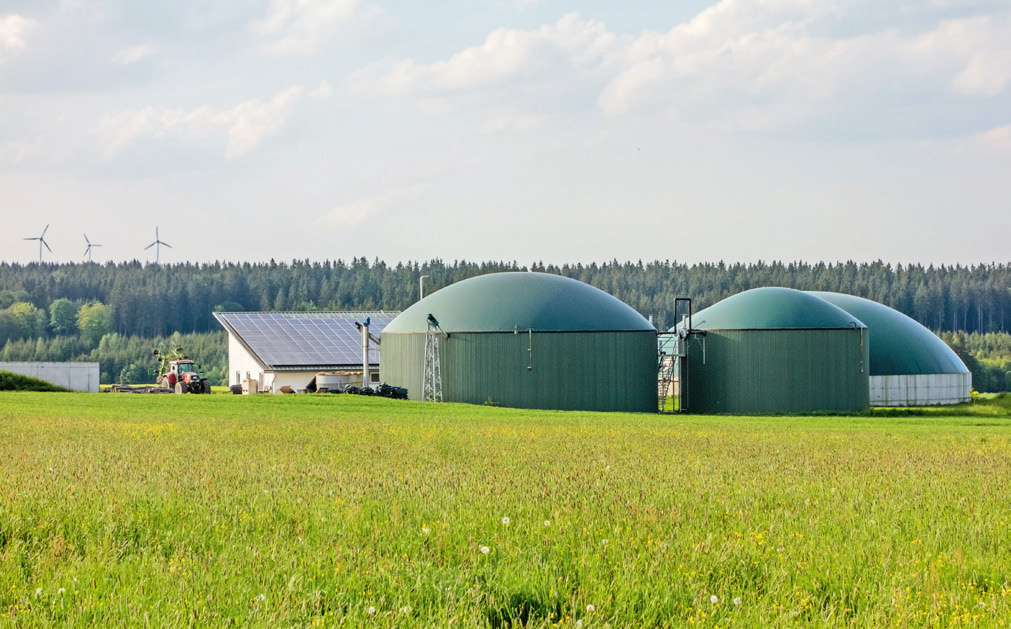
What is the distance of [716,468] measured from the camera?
47.1ft

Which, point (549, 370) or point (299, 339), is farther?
point (299, 339)

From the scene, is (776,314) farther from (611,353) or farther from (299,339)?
(299,339)

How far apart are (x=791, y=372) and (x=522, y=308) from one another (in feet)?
45.2

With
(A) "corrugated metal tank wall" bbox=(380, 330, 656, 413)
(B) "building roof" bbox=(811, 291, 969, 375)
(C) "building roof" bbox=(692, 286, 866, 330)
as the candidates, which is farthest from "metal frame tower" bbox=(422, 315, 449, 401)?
(B) "building roof" bbox=(811, 291, 969, 375)

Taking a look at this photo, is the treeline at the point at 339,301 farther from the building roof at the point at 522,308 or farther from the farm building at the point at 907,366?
the building roof at the point at 522,308

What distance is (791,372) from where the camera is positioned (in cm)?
5194

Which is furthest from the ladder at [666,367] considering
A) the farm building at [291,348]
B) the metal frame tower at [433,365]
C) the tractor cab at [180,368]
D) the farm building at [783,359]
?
the tractor cab at [180,368]

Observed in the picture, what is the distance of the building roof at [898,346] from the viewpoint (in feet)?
203

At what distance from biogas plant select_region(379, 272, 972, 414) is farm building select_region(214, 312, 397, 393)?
1783 centimetres

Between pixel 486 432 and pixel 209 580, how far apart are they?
16.3 meters

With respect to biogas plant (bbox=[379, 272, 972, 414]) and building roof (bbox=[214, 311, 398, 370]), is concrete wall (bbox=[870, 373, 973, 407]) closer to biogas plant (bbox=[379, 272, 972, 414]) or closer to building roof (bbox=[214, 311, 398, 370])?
biogas plant (bbox=[379, 272, 972, 414])

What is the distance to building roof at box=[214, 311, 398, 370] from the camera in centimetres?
7562

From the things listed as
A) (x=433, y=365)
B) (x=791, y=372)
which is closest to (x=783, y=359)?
(x=791, y=372)

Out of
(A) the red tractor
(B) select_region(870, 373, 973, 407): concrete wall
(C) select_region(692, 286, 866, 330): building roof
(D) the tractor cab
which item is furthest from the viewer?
(D) the tractor cab
